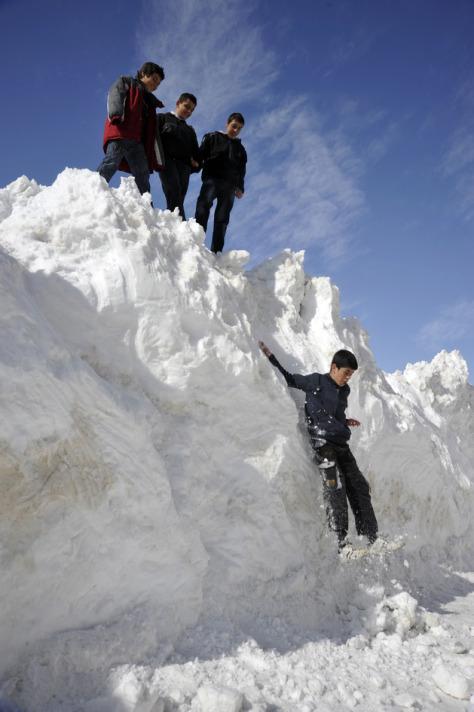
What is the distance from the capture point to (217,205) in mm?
6484

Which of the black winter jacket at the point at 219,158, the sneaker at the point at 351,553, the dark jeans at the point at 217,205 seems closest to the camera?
the sneaker at the point at 351,553

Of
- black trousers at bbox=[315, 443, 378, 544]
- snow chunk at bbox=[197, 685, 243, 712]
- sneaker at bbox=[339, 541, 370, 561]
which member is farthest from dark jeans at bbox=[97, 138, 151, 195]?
snow chunk at bbox=[197, 685, 243, 712]

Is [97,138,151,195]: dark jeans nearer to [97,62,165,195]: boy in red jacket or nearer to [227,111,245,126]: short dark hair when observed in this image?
[97,62,165,195]: boy in red jacket

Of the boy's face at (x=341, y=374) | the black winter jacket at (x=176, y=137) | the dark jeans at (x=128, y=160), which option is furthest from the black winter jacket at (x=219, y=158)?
the boy's face at (x=341, y=374)

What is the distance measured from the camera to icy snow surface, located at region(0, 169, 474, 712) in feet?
9.51

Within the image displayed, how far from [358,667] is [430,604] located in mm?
2332

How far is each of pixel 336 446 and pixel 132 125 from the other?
13.6ft

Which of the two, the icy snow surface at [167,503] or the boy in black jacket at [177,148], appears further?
the boy in black jacket at [177,148]

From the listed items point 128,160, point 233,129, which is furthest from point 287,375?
point 233,129

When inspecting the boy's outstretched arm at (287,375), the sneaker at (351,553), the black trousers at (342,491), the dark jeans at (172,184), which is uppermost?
the dark jeans at (172,184)

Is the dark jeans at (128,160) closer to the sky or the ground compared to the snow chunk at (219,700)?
closer to the sky

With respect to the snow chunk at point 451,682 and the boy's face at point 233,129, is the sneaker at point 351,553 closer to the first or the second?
the snow chunk at point 451,682

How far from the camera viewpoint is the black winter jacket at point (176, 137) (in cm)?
621

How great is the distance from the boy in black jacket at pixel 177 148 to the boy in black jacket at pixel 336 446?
8.22 ft
